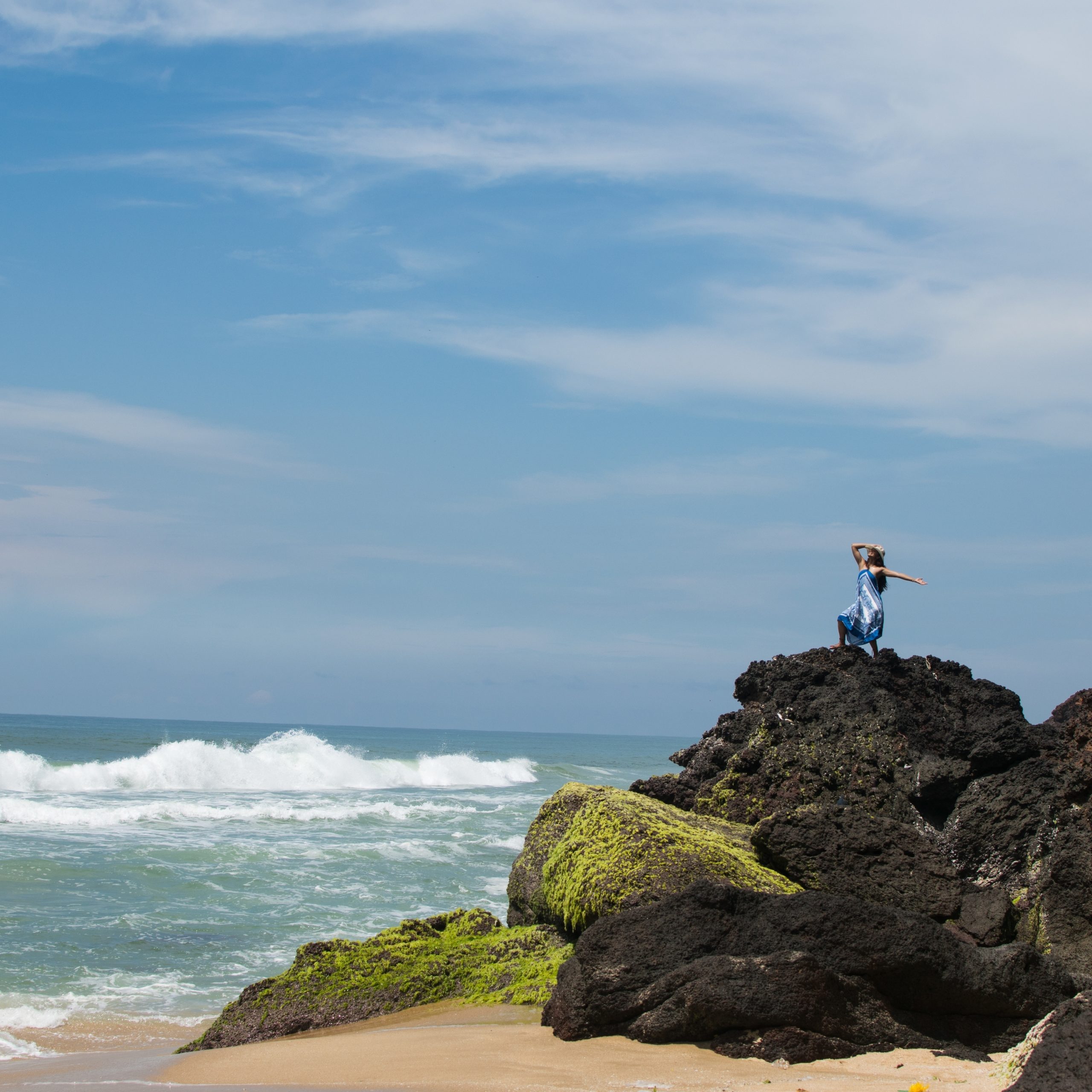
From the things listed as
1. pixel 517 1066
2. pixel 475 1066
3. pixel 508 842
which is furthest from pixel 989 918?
pixel 508 842

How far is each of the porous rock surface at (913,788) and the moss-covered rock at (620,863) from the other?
0.38m

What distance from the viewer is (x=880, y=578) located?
10.5 meters

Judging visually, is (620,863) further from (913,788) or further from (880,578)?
(880,578)

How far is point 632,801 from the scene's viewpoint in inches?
279

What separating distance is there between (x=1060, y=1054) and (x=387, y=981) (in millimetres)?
4062

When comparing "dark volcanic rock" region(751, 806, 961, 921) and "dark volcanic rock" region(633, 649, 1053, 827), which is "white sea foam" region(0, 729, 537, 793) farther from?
"dark volcanic rock" region(751, 806, 961, 921)

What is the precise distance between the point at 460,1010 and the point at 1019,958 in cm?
294

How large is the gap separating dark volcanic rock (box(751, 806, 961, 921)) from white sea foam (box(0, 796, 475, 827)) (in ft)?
49.8

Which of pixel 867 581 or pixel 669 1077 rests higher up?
pixel 867 581

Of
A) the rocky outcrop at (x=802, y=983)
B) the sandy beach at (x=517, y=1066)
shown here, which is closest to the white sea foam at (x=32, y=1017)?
the sandy beach at (x=517, y=1066)

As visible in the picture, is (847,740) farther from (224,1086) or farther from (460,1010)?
(224,1086)

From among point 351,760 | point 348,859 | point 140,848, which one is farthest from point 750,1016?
point 351,760

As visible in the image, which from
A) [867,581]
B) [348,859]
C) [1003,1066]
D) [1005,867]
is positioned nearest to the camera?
[1003,1066]

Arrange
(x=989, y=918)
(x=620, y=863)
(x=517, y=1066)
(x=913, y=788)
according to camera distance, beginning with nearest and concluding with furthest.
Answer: (x=517, y=1066) < (x=989, y=918) < (x=620, y=863) < (x=913, y=788)
